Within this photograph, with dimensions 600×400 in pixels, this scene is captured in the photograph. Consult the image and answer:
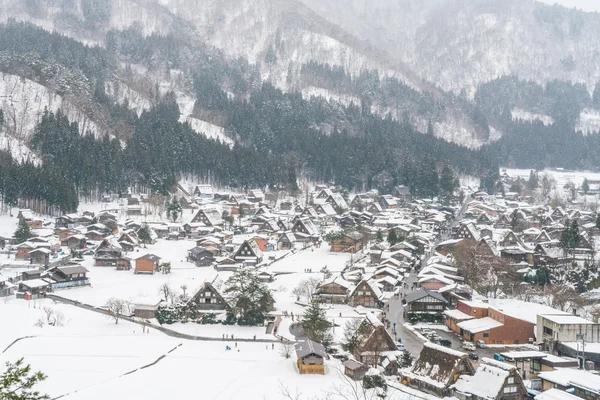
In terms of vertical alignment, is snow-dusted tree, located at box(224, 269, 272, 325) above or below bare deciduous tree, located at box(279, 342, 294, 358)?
above

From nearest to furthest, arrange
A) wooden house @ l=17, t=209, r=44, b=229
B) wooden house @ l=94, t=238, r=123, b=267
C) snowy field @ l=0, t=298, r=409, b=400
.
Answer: snowy field @ l=0, t=298, r=409, b=400, wooden house @ l=94, t=238, r=123, b=267, wooden house @ l=17, t=209, r=44, b=229

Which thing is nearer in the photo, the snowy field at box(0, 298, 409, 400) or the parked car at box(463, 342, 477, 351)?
the snowy field at box(0, 298, 409, 400)

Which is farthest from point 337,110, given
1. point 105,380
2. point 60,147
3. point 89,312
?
point 105,380

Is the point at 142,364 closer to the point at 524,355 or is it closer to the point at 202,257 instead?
the point at 524,355

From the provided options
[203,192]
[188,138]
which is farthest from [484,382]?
[188,138]

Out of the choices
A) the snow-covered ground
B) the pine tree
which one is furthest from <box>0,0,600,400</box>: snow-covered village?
the snow-covered ground

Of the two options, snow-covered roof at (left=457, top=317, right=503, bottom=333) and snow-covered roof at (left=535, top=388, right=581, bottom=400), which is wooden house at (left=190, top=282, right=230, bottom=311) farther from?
snow-covered roof at (left=535, top=388, right=581, bottom=400)

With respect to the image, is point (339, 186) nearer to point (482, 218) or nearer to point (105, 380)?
point (482, 218)
